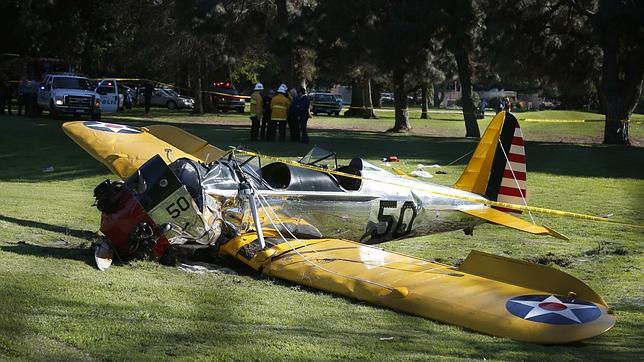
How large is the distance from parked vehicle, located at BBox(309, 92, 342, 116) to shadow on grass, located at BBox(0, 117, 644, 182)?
105 feet

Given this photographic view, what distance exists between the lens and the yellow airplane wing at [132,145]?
42.4 feet

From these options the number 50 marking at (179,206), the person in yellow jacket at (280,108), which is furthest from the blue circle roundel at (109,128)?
the person in yellow jacket at (280,108)

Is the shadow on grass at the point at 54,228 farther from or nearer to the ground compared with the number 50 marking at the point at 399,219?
nearer to the ground

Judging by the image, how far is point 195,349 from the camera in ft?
20.3

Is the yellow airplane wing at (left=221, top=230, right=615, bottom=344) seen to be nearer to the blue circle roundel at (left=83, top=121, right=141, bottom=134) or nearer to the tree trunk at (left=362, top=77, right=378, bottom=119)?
the blue circle roundel at (left=83, top=121, right=141, bottom=134)

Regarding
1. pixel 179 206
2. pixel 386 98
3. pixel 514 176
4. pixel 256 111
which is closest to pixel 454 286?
pixel 179 206

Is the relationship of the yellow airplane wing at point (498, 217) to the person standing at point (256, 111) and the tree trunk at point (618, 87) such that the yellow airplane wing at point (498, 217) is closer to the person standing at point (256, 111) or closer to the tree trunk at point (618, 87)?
the person standing at point (256, 111)

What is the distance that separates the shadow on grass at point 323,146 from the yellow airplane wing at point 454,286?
36.8ft

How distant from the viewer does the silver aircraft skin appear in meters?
10.3

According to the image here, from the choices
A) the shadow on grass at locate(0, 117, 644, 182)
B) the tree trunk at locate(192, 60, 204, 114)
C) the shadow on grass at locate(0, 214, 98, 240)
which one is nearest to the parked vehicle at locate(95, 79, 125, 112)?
the tree trunk at locate(192, 60, 204, 114)

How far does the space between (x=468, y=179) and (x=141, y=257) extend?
16.9 feet

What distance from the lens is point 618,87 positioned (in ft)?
110

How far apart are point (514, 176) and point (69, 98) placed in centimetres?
2755

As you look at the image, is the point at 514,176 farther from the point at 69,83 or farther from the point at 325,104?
the point at 325,104
